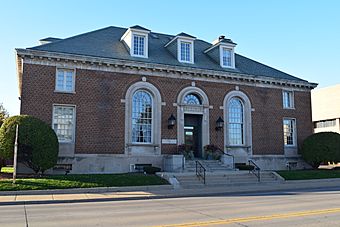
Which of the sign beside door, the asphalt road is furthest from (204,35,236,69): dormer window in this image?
the asphalt road

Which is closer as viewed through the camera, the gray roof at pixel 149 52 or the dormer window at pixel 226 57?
the gray roof at pixel 149 52

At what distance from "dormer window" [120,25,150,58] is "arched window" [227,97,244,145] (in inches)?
322

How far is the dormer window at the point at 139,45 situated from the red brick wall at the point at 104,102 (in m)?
2.15

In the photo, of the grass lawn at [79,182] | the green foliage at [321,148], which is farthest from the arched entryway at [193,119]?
the green foliage at [321,148]

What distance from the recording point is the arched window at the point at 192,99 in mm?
25859

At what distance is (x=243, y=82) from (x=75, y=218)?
68.4ft

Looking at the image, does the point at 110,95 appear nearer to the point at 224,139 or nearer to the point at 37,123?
the point at 37,123

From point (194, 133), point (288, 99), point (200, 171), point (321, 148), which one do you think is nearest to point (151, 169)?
point (200, 171)

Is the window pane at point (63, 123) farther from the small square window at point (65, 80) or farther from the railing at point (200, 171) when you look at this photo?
the railing at point (200, 171)

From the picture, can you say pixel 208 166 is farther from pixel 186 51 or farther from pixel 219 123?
pixel 186 51

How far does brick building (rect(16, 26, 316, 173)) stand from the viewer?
72.2 feet

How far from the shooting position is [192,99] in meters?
26.2

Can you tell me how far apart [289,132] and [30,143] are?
21.2 metres

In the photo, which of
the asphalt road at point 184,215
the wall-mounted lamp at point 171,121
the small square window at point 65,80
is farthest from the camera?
the wall-mounted lamp at point 171,121
